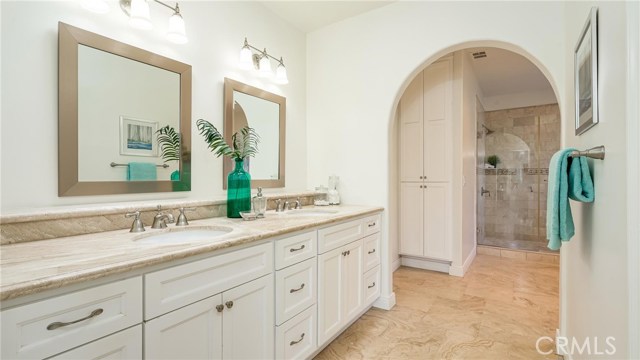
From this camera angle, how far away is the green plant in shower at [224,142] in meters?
1.81

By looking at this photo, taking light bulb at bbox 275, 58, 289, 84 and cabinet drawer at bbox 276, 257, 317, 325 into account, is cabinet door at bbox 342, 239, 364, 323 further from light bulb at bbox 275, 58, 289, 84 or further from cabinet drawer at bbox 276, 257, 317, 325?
light bulb at bbox 275, 58, 289, 84

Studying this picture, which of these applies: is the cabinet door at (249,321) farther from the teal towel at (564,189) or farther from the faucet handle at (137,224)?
the teal towel at (564,189)

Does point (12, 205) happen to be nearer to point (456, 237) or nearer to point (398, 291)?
point (398, 291)

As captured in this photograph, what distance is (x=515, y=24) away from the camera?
1929 mm

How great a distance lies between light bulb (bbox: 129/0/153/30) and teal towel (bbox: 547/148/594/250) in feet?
6.68

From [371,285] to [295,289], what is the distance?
3.17 ft

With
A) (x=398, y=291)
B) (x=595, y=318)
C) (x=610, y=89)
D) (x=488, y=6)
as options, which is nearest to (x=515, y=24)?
(x=488, y=6)

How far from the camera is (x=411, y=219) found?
3.48 m

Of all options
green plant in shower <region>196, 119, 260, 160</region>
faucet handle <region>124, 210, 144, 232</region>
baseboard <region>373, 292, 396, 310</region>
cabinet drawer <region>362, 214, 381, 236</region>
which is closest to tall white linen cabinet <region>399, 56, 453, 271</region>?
baseboard <region>373, 292, 396, 310</region>

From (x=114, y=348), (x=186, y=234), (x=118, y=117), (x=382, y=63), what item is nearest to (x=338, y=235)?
(x=186, y=234)

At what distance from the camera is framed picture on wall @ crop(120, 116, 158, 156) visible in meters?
1.52

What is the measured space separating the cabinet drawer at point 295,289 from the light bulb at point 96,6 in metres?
1.51

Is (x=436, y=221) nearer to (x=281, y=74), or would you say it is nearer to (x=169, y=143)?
(x=281, y=74)

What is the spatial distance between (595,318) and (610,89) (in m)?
0.84
